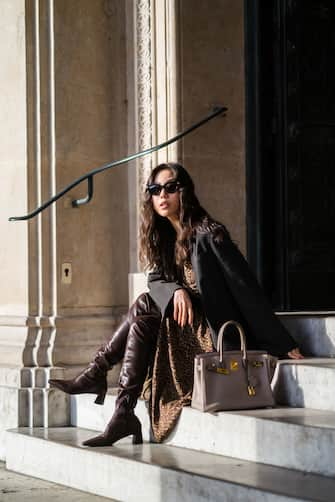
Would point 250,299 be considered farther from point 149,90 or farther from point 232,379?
point 149,90

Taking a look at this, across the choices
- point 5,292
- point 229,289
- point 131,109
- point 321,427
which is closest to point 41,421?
point 5,292

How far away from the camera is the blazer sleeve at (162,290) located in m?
5.76

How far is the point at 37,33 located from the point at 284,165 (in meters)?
2.01

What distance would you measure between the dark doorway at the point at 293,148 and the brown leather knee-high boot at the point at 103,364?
178 centimetres

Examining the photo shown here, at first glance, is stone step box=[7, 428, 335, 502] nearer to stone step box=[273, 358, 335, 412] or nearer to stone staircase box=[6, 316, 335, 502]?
stone staircase box=[6, 316, 335, 502]

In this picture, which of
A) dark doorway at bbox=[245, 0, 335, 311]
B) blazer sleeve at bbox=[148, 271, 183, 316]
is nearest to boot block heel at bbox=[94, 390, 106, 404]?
blazer sleeve at bbox=[148, 271, 183, 316]

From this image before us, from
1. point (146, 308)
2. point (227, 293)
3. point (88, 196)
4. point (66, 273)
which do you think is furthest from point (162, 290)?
point (66, 273)

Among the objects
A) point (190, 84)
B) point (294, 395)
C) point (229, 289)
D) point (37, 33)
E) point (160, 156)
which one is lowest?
point (294, 395)

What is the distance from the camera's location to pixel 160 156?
22.8 ft

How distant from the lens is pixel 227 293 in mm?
5777

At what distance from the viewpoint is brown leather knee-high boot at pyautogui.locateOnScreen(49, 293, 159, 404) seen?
596cm

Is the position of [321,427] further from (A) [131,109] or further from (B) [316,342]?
(A) [131,109]

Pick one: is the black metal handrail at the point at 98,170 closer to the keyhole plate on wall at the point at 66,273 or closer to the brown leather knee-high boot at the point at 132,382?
the keyhole plate on wall at the point at 66,273

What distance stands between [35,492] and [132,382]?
0.81 metres
